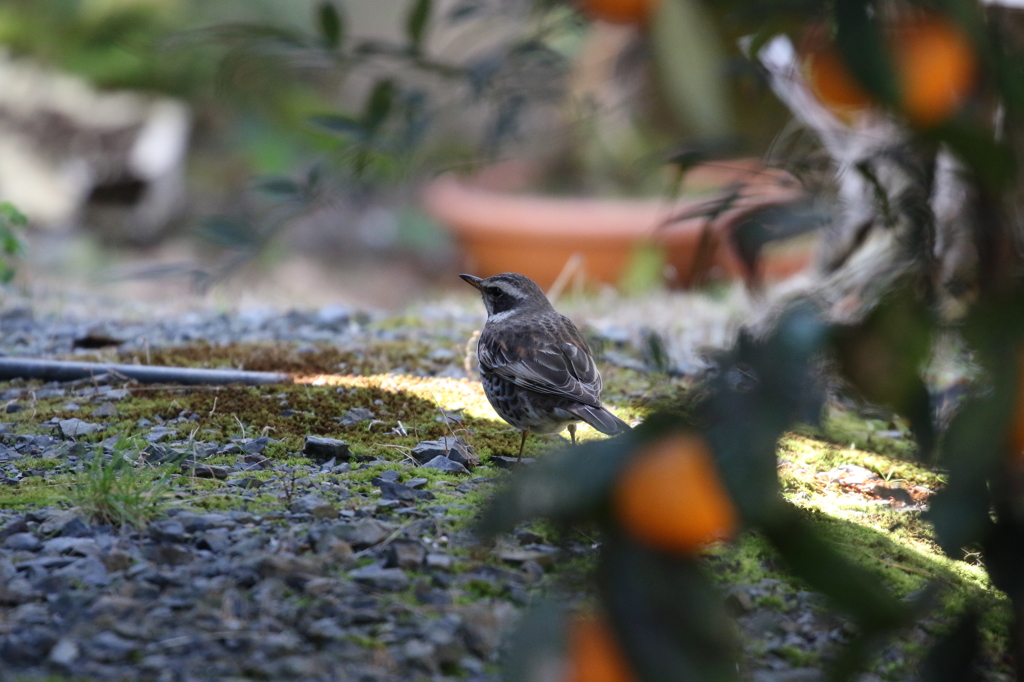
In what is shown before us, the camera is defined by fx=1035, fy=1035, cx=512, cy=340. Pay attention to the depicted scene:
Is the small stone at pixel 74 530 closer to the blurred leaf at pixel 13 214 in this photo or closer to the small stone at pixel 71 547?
the small stone at pixel 71 547

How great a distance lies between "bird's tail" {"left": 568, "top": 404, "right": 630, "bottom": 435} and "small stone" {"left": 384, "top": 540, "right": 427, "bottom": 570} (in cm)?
84

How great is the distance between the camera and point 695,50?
3.24ft

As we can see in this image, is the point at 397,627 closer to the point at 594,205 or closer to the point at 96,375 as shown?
the point at 96,375

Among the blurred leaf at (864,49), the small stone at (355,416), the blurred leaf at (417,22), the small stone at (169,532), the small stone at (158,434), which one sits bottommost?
the small stone at (355,416)

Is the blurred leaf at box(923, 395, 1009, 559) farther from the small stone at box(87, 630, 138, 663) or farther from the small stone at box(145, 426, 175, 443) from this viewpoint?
the small stone at box(145, 426, 175, 443)

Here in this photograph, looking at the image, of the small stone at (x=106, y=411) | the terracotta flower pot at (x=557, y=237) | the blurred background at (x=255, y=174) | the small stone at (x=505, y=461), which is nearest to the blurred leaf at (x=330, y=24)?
the small stone at (x=505, y=461)

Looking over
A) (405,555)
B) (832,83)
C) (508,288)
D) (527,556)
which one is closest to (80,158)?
Result: (508,288)

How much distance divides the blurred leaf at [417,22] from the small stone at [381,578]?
1.12 meters

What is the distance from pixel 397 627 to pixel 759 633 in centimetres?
75

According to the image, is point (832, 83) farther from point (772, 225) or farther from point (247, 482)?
point (247, 482)

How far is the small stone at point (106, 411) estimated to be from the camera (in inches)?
128

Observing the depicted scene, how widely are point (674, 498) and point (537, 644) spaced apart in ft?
0.61

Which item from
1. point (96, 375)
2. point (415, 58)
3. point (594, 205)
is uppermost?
point (415, 58)

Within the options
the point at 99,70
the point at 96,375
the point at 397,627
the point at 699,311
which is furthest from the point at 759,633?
the point at 99,70
